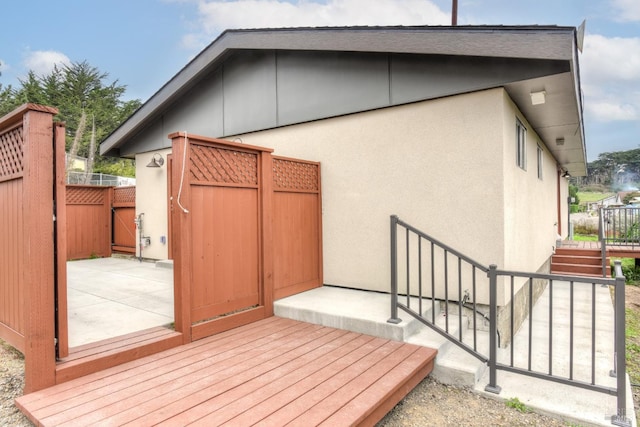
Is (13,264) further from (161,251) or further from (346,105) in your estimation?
(161,251)

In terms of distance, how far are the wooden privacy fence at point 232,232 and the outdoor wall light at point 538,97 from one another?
2.92 m

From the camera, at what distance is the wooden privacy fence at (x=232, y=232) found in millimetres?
3344

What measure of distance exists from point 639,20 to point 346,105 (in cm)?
6604

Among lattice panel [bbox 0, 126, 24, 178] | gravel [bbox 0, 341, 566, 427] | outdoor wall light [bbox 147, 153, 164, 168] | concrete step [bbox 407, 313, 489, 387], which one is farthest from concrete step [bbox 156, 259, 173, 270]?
concrete step [bbox 407, 313, 489, 387]


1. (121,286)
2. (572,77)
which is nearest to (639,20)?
(572,77)

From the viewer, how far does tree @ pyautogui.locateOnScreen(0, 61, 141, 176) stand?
79.5ft

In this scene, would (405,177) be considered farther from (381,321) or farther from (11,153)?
(11,153)

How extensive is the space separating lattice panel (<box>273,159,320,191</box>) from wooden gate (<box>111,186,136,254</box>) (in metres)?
5.40

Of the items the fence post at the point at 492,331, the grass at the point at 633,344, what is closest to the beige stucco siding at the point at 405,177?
the fence post at the point at 492,331

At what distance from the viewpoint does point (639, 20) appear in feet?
160

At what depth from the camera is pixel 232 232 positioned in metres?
3.86

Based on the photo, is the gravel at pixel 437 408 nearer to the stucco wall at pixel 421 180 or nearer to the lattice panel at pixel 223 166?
the stucco wall at pixel 421 180

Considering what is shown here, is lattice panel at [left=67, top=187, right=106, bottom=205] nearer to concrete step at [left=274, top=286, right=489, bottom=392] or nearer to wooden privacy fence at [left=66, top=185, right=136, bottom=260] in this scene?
wooden privacy fence at [left=66, top=185, right=136, bottom=260]

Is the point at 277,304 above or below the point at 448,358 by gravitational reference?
above
